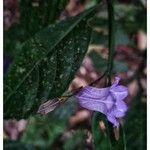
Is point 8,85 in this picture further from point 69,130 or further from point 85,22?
point 69,130

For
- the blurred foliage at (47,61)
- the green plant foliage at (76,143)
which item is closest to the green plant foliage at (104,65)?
the green plant foliage at (76,143)

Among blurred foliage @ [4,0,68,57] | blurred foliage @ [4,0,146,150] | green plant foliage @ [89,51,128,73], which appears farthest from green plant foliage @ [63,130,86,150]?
blurred foliage @ [4,0,68,57]

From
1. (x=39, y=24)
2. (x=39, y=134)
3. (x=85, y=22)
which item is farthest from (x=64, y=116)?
(x=85, y=22)

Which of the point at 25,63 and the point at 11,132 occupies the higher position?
the point at 25,63

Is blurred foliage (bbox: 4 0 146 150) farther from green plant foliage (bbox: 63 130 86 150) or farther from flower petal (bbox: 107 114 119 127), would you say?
green plant foliage (bbox: 63 130 86 150)

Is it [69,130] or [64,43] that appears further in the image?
[69,130]

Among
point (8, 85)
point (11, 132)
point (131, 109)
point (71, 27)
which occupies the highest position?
point (71, 27)

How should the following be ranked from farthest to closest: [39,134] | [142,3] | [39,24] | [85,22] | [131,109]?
1. [39,134]
2. [131,109]
3. [142,3]
4. [39,24]
5. [85,22]

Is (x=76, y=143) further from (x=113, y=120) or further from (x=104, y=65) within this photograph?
(x=113, y=120)
